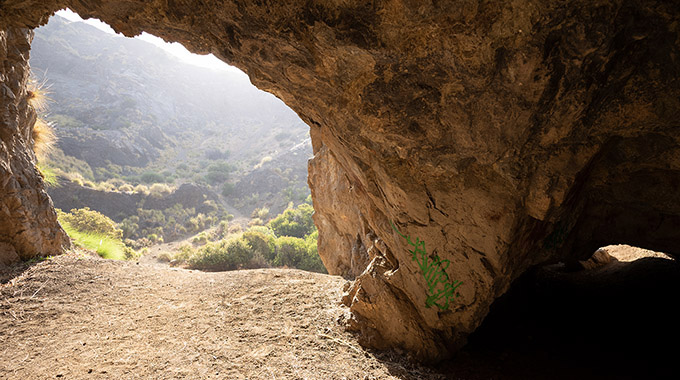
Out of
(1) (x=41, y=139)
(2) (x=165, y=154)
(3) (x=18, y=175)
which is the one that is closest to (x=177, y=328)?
(3) (x=18, y=175)

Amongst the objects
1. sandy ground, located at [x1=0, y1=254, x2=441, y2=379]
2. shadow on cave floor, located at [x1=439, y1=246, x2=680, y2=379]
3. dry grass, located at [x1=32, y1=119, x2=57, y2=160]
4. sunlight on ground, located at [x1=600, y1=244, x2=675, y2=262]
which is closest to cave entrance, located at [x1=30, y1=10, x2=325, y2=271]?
dry grass, located at [x1=32, y1=119, x2=57, y2=160]

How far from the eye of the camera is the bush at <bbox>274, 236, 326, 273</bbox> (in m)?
13.9

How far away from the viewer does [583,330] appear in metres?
4.14

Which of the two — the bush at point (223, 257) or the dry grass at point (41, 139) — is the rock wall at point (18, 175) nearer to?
the dry grass at point (41, 139)

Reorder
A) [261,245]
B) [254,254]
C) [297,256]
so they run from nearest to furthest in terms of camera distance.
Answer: [254,254], [261,245], [297,256]

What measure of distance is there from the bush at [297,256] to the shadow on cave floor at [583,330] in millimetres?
9376

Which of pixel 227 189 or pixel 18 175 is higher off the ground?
pixel 18 175

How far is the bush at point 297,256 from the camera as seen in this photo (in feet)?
45.8

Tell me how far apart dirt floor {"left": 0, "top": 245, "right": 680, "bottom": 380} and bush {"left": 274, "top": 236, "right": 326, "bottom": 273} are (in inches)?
346

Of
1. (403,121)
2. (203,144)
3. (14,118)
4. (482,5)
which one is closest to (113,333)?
(403,121)

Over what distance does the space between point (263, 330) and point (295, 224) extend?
16920mm

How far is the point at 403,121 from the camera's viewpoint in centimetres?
242

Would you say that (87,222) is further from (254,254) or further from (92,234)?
(254,254)

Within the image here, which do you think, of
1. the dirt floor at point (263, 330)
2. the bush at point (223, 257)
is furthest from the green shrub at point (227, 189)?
the dirt floor at point (263, 330)
